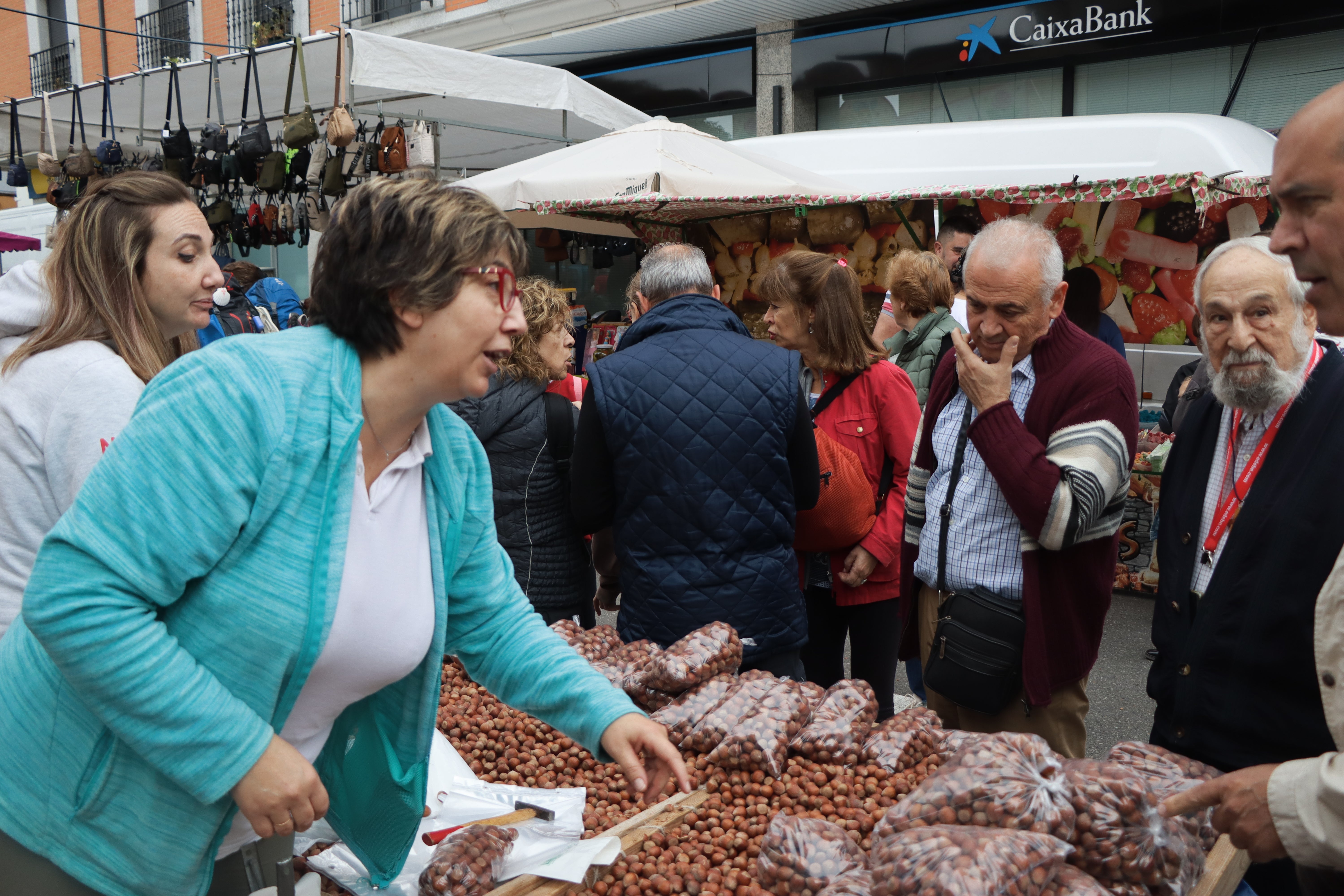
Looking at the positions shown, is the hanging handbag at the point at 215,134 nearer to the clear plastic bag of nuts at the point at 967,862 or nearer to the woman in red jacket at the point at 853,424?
the woman in red jacket at the point at 853,424

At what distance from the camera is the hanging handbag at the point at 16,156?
29.6 feet

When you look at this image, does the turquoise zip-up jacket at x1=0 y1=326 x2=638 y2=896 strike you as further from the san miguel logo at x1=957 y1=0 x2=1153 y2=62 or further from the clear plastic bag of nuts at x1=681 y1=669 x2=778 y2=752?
the san miguel logo at x1=957 y1=0 x2=1153 y2=62

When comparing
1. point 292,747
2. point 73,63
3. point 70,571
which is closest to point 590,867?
point 292,747

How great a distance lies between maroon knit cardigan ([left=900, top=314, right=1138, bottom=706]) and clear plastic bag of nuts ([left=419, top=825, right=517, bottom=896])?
141 centimetres

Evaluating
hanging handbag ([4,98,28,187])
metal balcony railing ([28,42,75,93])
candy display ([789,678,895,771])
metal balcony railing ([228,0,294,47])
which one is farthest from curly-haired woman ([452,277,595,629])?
metal balcony railing ([28,42,75,93])

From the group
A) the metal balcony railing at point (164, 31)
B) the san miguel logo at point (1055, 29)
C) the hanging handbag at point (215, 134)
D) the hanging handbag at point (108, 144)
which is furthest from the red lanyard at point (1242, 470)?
the metal balcony railing at point (164, 31)

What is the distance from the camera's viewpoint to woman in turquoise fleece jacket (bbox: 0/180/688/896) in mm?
1190

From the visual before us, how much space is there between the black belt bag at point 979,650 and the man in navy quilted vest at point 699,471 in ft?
1.92

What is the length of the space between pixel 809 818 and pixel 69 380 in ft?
5.81

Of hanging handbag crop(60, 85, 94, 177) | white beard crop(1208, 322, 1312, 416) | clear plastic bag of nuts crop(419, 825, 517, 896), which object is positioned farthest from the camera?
hanging handbag crop(60, 85, 94, 177)

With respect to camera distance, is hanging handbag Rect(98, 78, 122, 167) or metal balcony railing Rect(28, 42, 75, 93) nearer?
hanging handbag Rect(98, 78, 122, 167)

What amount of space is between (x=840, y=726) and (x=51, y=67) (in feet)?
87.9

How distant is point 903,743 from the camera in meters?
2.11

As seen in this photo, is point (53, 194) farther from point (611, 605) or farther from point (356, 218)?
point (356, 218)
